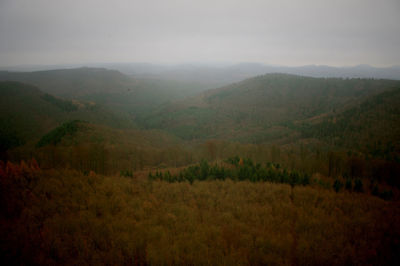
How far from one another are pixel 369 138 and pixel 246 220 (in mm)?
37768

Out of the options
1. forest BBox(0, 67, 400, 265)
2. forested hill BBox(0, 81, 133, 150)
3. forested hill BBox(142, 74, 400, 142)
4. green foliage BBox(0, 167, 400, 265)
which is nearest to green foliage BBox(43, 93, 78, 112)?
forested hill BBox(0, 81, 133, 150)

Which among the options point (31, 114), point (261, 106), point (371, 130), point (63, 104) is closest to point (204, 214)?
point (371, 130)

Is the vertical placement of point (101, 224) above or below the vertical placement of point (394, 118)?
below

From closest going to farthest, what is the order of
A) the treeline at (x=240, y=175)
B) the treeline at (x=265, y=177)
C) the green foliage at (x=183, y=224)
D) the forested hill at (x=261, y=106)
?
the green foliage at (x=183, y=224)
the treeline at (x=265, y=177)
the treeline at (x=240, y=175)
the forested hill at (x=261, y=106)

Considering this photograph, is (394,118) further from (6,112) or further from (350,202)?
(6,112)

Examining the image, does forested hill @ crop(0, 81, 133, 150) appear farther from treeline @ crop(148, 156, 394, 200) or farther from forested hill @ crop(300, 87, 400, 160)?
forested hill @ crop(300, 87, 400, 160)

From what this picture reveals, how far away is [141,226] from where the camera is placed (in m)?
8.84

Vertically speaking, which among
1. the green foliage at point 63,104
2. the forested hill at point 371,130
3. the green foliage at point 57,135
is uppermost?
the green foliage at point 63,104

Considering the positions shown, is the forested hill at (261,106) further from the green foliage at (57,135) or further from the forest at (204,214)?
the forest at (204,214)

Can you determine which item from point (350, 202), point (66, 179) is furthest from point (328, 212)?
point (66, 179)

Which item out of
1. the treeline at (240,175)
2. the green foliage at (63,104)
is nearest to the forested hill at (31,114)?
the green foliage at (63,104)

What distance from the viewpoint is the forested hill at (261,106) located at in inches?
3529

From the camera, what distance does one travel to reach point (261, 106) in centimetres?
11212

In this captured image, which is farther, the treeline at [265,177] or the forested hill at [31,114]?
the forested hill at [31,114]
